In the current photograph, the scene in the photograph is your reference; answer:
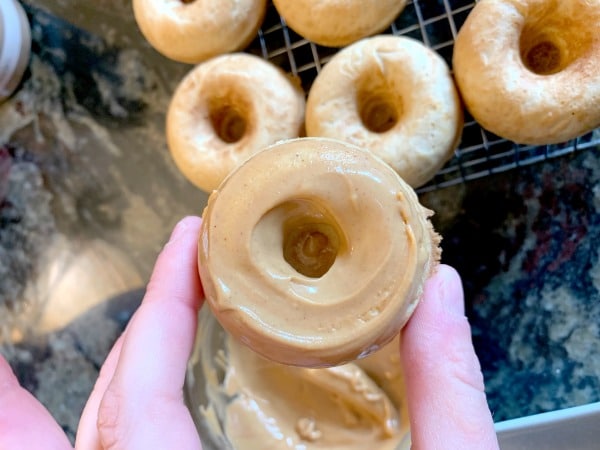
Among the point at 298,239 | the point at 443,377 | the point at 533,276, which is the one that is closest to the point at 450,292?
the point at 443,377

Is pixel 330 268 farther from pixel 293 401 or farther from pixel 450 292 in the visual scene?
pixel 293 401

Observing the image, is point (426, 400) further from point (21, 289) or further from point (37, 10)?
point (37, 10)

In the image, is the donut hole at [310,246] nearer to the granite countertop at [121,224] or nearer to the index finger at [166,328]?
the index finger at [166,328]

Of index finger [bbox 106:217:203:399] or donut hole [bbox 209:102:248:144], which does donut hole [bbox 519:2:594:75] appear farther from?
index finger [bbox 106:217:203:399]

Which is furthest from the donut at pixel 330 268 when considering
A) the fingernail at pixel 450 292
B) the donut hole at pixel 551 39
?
the donut hole at pixel 551 39

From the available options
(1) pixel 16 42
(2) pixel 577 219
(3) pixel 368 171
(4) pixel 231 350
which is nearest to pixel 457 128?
(2) pixel 577 219

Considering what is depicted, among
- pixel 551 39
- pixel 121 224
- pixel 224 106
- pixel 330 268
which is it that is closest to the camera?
pixel 330 268
